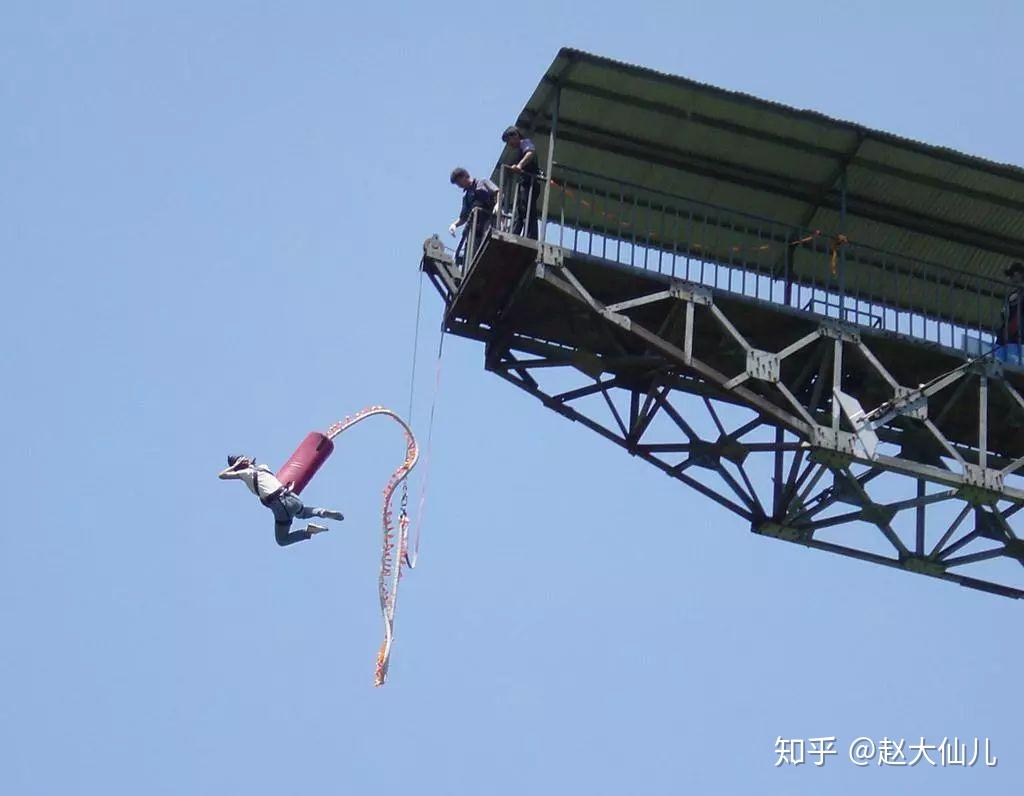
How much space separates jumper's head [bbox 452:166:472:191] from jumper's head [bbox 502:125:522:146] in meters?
0.48

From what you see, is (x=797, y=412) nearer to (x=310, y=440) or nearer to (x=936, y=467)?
(x=936, y=467)

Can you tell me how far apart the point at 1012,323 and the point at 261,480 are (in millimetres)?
7464

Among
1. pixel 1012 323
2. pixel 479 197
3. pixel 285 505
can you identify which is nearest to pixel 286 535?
pixel 285 505

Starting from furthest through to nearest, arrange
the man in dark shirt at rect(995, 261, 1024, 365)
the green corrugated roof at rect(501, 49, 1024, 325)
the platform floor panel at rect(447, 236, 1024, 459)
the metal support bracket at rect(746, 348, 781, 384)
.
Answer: the man in dark shirt at rect(995, 261, 1024, 365), the green corrugated roof at rect(501, 49, 1024, 325), the metal support bracket at rect(746, 348, 781, 384), the platform floor panel at rect(447, 236, 1024, 459)

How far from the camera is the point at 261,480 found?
22.2 m

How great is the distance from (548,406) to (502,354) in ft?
2.12

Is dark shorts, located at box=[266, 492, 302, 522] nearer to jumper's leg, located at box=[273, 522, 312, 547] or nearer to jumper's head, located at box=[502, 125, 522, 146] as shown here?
jumper's leg, located at box=[273, 522, 312, 547]

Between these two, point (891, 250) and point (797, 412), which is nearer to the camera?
point (797, 412)

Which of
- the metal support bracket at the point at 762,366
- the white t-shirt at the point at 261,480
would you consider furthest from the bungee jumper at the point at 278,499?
the metal support bracket at the point at 762,366

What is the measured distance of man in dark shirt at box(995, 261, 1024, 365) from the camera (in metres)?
23.6

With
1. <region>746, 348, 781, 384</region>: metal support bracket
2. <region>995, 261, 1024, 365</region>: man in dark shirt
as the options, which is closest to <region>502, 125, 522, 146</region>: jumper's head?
<region>746, 348, 781, 384</region>: metal support bracket

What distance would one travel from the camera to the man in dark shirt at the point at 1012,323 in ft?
77.5

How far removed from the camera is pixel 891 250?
25.1 meters

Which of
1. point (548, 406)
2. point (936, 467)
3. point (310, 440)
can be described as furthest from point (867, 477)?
point (310, 440)
